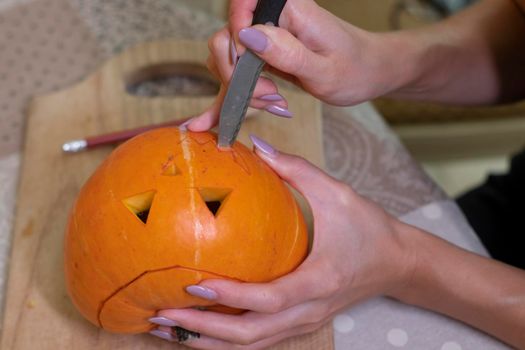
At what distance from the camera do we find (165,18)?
4.25ft

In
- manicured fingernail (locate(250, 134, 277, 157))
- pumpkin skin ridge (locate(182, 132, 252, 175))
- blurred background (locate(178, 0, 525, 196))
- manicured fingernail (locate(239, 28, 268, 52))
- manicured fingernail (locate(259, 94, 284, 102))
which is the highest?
manicured fingernail (locate(239, 28, 268, 52))

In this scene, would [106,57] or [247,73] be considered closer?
[247,73]

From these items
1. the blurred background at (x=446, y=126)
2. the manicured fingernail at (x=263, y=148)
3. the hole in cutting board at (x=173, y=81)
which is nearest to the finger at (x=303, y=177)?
the manicured fingernail at (x=263, y=148)

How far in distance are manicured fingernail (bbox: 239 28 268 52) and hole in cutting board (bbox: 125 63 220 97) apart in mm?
488

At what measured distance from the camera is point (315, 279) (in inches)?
27.8

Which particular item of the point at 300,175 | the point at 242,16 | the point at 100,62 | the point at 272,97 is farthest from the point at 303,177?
the point at 100,62

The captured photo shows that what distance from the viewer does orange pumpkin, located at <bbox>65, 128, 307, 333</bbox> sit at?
64 cm

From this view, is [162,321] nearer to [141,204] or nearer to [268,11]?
[141,204]

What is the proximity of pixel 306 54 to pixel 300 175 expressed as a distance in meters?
0.15

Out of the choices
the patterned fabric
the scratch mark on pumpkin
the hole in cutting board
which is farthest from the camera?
the hole in cutting board

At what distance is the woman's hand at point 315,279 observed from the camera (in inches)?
26.3

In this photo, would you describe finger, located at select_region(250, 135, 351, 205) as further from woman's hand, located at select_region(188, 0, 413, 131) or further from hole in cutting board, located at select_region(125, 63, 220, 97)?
hole in cutting board, located at select_region(125, 63, 220, 97)

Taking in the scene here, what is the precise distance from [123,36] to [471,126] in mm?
1240

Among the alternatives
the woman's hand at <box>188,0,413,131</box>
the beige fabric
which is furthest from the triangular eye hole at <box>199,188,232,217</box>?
the beige fabric
